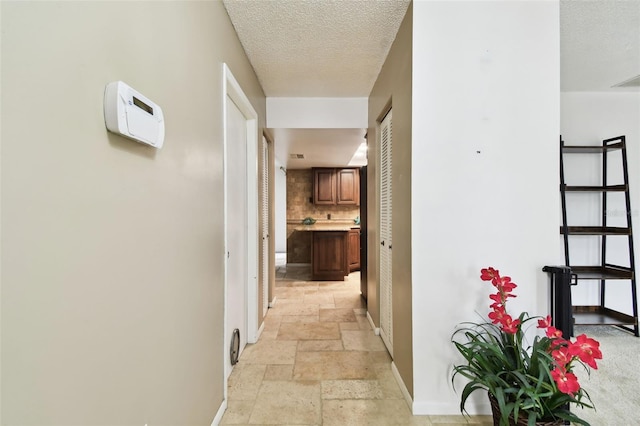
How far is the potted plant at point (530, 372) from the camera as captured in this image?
3.95 ft

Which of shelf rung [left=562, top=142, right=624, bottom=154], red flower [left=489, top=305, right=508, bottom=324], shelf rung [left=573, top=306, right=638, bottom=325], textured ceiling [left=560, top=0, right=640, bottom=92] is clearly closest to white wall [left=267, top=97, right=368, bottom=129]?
textured ceiling [left=560, top=0, right=640, bottom=92]

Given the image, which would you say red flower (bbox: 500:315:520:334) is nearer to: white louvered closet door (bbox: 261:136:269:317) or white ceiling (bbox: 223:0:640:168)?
white ceiling (bbox: 223:0:640:168)

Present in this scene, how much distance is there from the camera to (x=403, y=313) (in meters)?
1.94

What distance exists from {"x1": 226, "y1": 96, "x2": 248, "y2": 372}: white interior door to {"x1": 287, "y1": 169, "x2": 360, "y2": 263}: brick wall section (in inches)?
157

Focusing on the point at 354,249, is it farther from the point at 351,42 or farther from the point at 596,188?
the point at 351,42

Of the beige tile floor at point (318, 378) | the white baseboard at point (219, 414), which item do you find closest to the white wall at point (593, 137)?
the beige tile floor at point (318, 378)

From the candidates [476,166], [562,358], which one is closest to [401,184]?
[476,166]

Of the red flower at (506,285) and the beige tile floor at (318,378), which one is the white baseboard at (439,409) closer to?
the beige tile floor at (318,378)

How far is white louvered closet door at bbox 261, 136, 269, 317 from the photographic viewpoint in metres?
3.15

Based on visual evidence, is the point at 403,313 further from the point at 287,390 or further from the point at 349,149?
the point at 349,149

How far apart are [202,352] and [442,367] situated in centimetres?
143

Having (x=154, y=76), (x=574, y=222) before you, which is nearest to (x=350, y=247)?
(x=574, y=222)

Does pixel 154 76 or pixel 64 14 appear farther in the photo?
pixel 154 76

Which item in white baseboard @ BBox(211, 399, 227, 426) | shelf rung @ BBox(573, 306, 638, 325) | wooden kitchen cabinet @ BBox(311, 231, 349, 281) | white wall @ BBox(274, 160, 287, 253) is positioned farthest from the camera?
white wall @ BBox(274, 160, 287, 253)
